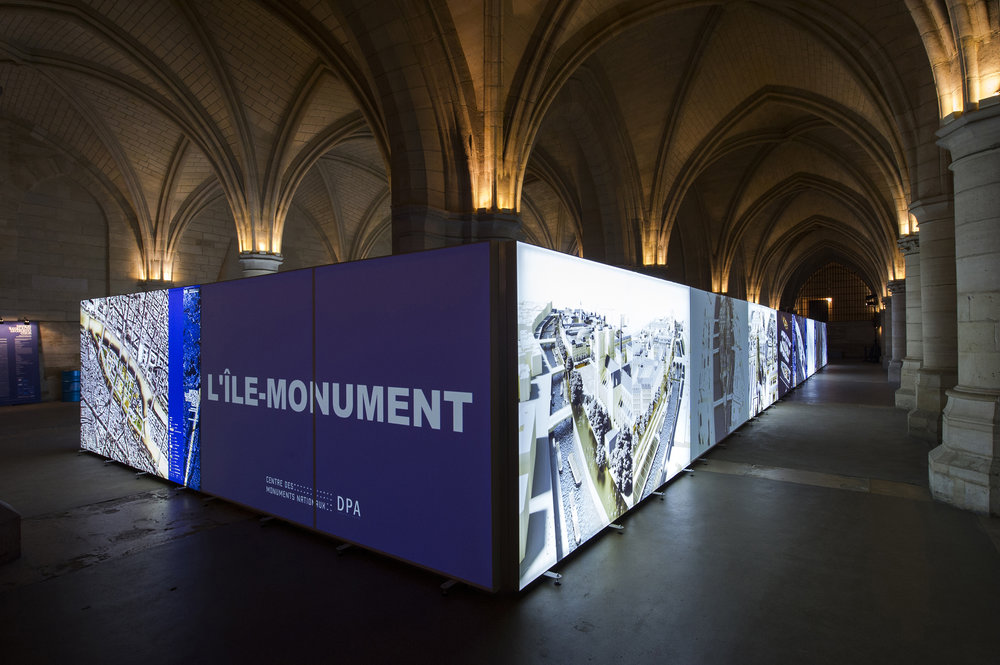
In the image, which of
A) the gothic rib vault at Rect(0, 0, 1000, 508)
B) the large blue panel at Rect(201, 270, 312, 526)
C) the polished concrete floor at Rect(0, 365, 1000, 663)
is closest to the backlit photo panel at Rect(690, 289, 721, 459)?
the polished concrete floor at Rect(0, 365, 1000, 663)

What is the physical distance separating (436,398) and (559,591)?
1410mm

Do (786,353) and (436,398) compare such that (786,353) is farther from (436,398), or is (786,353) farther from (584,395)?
(436,398)

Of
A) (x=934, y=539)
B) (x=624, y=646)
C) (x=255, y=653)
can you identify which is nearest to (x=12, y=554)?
(x=255, y=653)

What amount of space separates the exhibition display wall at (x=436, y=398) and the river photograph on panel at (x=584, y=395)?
2cm

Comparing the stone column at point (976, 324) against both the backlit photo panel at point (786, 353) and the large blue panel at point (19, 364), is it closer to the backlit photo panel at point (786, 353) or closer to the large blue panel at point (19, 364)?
the backlit photo panel at point (786, 353)

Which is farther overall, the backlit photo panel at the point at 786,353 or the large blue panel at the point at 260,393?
the backlit photo panel at the point at 786,353

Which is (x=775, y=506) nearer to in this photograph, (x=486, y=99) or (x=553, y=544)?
(x=553, y=544)

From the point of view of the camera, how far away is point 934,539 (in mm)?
3980

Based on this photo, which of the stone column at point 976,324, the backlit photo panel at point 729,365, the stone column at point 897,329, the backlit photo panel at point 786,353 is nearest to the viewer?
the stone column at point 976,324

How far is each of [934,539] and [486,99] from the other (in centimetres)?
843

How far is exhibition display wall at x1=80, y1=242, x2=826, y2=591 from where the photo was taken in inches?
121

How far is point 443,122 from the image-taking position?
891 cm

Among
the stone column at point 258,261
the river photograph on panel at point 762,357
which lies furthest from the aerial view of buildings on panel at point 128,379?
the river photograph on panel at point 762,357

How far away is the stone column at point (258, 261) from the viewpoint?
46.1ft
